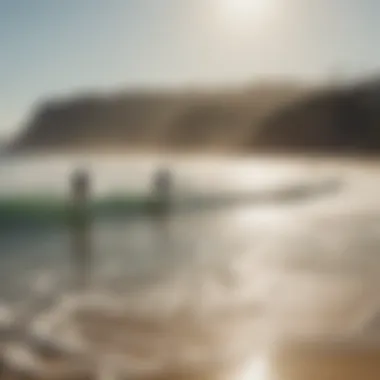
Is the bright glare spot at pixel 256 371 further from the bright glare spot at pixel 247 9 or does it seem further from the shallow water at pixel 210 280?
the bright glare spot at pixel 247 9

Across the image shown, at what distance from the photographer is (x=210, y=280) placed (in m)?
1.15

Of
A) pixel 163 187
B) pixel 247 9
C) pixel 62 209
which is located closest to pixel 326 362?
pixel 163 187

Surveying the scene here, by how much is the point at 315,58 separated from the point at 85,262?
562mm

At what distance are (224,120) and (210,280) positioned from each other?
29 cm

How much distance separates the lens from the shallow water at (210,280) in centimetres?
112

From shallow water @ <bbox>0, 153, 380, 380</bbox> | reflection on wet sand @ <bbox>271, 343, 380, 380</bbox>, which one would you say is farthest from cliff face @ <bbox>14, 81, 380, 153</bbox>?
reflection on wet sand @ <bbox>271, 343, 380, 380</bbox>

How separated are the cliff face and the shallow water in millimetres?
38

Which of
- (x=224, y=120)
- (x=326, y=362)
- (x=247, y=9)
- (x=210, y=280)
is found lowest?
(x=326, y=362)

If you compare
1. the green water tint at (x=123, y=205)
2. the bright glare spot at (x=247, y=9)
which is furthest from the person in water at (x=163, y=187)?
the bright glare spot at (x=247, y=9)

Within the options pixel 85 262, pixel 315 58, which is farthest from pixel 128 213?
pixel 315 58

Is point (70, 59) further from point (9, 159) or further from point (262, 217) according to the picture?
point (262, 217)

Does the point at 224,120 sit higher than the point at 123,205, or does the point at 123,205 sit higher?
the point at 224,120

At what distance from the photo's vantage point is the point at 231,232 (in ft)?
3.82

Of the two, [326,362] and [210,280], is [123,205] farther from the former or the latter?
[326,362]
